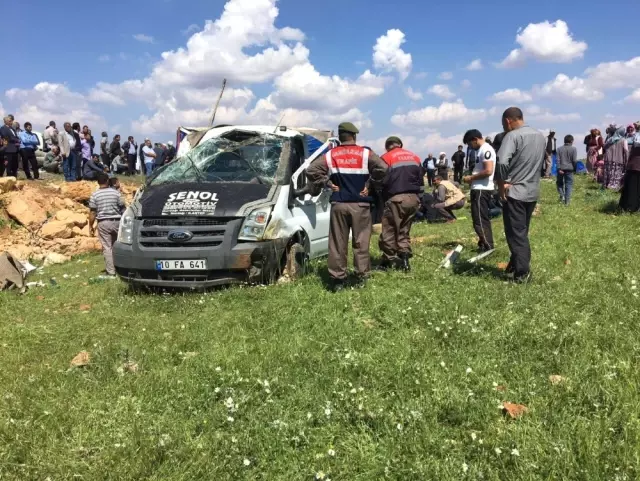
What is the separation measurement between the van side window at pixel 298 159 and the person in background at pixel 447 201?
21.0ft

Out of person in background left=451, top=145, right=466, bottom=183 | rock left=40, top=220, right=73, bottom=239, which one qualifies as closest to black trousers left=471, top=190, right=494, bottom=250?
→ rock left=40, top=220, right=73, bottom=239

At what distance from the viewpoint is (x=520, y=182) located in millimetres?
5824

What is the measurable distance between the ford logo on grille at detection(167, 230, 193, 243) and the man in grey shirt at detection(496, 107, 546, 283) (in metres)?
3.81

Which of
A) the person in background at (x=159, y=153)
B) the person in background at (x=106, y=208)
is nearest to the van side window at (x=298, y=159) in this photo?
the person in background at (x=106, y=208)

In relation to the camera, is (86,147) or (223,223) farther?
(86,147)

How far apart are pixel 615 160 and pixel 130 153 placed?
1821cm

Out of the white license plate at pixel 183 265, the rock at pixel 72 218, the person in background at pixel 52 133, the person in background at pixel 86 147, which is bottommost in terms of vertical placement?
the white license plate at pixel 183 265

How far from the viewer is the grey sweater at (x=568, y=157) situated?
1289cm

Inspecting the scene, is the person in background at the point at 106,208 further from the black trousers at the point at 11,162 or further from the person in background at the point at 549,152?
the person in background at the point at 549,152

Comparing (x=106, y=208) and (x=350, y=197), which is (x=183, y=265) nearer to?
(x=350, y=197)

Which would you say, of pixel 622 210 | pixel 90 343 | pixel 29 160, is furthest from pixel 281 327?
pixel 29 160

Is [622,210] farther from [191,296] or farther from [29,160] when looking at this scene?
[29,160]

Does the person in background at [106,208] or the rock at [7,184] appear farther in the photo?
the rock at [7,184]

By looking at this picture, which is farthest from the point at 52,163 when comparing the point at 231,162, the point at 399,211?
the point at 399,211
